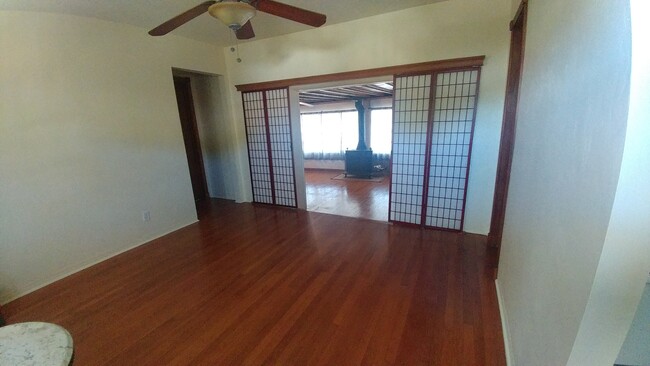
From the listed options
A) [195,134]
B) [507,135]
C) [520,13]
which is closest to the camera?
[520,13]

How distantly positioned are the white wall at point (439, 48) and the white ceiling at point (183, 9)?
0.51 feet

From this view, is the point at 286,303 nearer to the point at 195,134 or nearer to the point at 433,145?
the point at 433,145

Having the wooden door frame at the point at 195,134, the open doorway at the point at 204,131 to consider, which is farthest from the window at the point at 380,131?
the wooden door frame at the point at 195,134

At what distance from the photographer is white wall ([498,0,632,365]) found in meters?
0.65

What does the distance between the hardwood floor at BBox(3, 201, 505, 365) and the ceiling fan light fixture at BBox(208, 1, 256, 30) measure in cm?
212

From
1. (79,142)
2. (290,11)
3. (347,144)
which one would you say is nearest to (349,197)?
(347,144)

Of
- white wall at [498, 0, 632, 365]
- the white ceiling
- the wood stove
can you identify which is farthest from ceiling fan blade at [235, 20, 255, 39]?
the wood stove

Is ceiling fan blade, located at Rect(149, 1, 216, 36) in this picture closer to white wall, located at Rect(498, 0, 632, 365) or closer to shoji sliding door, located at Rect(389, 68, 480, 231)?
white wall, located at Rect(498, 0, 632, 365)

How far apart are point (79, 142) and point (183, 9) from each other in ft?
5.97

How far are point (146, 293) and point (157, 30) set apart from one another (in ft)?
7.34

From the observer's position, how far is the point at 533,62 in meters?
1.54

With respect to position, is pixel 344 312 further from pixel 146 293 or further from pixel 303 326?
pixel 146 293

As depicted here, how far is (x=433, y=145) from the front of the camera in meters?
3.14

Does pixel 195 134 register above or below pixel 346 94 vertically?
below
